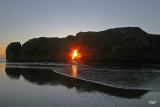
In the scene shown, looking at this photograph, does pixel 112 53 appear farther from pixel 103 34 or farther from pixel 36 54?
pixel 36 54

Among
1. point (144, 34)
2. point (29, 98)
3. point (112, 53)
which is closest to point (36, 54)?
point (112, 53)

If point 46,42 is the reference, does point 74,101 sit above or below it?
below

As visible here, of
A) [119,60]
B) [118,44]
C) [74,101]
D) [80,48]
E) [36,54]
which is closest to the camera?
[74,101]

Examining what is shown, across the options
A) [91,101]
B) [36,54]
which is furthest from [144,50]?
[91,101]

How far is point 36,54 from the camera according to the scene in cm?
14625

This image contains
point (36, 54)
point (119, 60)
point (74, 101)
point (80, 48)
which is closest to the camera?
point (74, 101)

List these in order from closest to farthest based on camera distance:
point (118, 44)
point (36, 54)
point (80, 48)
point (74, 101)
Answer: point (74, 101) → point (118, 44) → point (80, 48) → point (36, 54)

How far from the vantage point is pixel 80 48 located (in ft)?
368

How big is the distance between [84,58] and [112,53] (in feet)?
51.5

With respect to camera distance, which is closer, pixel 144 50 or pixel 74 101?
pixel 74 101

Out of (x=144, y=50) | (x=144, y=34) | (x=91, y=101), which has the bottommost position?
(x=91, y=101)

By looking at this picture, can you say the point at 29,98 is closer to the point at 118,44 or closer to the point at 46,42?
the point at 118,44

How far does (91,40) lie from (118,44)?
1655 centimetres

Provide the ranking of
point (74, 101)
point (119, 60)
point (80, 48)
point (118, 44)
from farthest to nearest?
point (80, 48) → point (118, 44) → point (119, 60) → point (74, 101)
